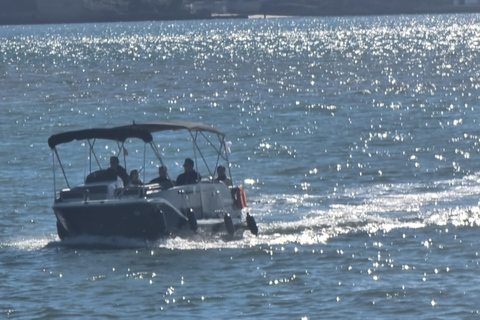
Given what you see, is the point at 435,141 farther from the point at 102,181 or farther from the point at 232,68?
the point at 232,68

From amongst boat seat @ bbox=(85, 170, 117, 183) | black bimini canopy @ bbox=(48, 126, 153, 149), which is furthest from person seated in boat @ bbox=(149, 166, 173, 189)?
black bimini canopy @ bbox=(48, 126, 153, 149)

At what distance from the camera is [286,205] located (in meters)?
30.0

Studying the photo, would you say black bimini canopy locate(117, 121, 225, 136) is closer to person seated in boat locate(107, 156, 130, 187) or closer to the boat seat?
person seated in boat locate(107, 156, 130, 187)

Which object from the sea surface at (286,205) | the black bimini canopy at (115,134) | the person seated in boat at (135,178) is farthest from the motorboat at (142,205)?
the sea surface at (286,205)

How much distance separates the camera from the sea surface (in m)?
20.6

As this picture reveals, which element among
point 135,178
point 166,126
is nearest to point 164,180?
point 135,178

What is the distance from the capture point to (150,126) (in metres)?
26.0

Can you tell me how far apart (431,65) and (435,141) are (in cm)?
4547

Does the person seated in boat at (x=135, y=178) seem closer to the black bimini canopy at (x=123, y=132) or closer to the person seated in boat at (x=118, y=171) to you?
the person seated in boat at (x=118, y=171)

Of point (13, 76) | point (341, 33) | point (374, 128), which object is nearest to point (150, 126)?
point (374, 128)

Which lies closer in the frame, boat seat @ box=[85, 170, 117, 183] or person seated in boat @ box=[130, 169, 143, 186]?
person seated in boat @ box=[130, 169, 143, 186]

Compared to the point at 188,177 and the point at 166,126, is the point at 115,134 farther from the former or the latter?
the point at 188,177

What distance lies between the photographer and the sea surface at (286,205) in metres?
20.6

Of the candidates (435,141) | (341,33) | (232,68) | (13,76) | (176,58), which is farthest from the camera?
(341,33)
